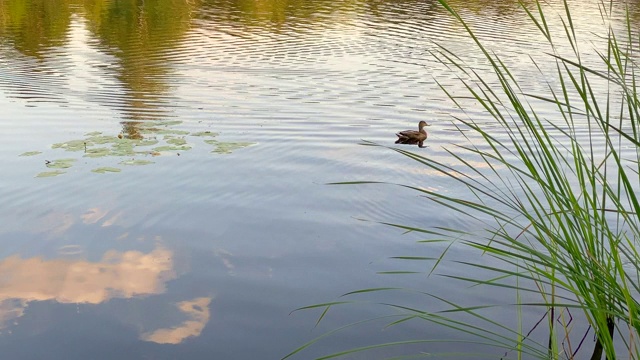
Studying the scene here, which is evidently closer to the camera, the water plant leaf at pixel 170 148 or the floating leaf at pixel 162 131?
the water plant leaf at pixel 170 148

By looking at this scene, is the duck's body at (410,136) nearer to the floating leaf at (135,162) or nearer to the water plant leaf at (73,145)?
the floating leaf at (135,162)

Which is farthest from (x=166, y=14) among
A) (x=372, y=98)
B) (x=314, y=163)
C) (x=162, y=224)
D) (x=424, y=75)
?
(x=162, y=224)

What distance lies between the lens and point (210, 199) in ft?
23.2

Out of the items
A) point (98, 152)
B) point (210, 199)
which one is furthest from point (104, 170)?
point (210, 199)

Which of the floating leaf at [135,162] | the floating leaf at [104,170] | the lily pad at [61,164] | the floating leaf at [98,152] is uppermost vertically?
the floating leaf at [104,170]

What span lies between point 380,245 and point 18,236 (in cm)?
252

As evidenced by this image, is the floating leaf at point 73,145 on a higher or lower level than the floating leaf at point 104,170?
lower

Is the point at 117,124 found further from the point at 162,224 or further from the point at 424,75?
the point at 424,75

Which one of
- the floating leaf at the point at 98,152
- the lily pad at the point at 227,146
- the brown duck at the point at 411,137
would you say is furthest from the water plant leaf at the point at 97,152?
the brown duck at the point at 411,137

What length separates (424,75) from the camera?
1438cm

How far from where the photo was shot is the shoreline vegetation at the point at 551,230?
7.29 feet

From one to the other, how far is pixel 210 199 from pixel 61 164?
178 centimetres

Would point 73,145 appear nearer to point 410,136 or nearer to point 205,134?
point 205,134

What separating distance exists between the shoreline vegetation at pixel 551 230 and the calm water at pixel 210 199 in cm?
21
